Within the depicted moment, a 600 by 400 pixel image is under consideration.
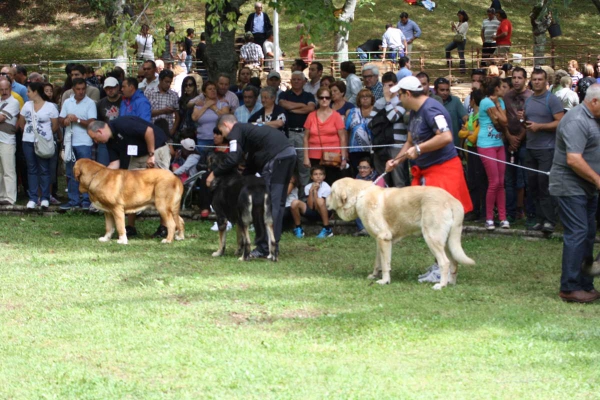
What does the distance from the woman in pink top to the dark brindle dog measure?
8.36 ft

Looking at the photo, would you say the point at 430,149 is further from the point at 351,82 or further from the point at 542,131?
the point at 351,82

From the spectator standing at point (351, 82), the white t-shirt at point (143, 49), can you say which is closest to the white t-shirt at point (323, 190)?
the spectator standing at point (351, 82)

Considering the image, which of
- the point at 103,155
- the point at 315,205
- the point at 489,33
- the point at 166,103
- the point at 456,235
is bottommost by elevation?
the point at 315,205

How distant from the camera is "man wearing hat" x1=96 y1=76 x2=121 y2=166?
1502 centimetres

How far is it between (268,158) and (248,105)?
135 inches

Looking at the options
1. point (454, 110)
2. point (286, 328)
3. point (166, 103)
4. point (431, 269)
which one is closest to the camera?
point (286, 328)

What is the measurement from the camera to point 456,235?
966 centimetres

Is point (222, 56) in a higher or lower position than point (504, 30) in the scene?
lower

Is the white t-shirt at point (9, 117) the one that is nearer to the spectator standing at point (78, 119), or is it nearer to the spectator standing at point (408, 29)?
the spectator standing at point (78, 119)

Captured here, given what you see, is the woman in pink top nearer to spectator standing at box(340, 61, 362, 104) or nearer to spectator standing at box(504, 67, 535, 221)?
spectator standing at box(340, 61, 362, 104)

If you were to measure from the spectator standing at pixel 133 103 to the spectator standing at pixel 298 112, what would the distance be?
7.20 feet

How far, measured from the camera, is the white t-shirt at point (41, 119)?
50.4 feet

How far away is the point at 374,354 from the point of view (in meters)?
7.29

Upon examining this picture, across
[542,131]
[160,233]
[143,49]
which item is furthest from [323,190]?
[143,49]
